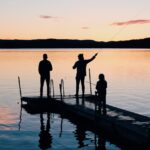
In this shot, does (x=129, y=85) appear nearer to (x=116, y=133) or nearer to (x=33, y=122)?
(x=33, y=122)

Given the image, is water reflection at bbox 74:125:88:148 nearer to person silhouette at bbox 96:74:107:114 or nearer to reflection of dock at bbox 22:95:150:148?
reflection of dock at bbox 22:95:150:148

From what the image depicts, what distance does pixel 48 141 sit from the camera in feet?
60.8

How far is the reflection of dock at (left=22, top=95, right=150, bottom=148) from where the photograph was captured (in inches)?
641

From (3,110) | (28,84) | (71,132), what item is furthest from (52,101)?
(28,84)

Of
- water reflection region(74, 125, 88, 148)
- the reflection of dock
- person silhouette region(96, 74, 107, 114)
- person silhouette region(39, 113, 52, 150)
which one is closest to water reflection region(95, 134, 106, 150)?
the reflection of dock

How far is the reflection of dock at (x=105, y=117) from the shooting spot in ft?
53.4

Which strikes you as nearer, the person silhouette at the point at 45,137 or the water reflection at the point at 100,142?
the water reflection at the point at 100,142

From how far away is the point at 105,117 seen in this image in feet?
62.4

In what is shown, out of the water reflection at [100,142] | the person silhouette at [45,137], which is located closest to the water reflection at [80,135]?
the water reflection at [100,142]

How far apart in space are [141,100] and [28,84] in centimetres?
1604

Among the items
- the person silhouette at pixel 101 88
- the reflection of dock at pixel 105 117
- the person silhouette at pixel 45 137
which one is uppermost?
the person silhouette at pixel 101 88

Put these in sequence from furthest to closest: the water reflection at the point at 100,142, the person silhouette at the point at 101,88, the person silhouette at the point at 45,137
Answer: the person silhouette at the point at 101,88 < the person silhouette at the point at 45,137 < the water reflection at the point at 100,142

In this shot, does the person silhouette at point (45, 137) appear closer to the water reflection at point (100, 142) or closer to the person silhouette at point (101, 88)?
the water reflection at point (100, 142)

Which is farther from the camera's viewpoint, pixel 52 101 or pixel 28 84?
pixel 28 84
